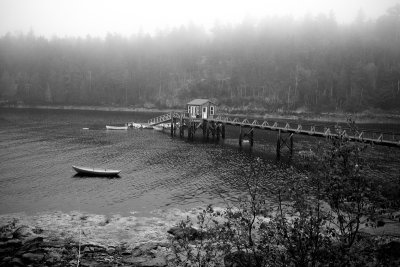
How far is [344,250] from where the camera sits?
31.1ft

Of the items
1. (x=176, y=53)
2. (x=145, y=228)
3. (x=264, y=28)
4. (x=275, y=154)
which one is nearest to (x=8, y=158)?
(x=145, y=228)

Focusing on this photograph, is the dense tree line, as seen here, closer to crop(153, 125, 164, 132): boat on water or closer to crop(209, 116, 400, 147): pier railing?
crop(153, 125, 164, 132): boat on water

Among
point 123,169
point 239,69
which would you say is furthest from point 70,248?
point 239,69

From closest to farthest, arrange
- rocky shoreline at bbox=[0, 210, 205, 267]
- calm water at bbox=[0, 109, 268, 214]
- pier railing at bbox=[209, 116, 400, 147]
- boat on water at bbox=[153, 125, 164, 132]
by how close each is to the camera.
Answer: pier railing at bbox=[209, 116, 400, 147] < rocky shoreline at bbox=[0, 210, 205, 267] < calm water at bbox=[0, 109, 268, 214] < boat on water at bbox=[153, 125, 164, 132]

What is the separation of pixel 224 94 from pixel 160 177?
107 meters

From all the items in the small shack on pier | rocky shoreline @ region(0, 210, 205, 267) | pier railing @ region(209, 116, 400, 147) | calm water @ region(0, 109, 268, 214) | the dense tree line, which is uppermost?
Answer: the dense tree line

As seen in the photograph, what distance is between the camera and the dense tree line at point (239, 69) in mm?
125250

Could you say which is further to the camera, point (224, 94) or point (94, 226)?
point (224, 94)

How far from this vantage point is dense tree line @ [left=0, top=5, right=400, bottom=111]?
411 feet

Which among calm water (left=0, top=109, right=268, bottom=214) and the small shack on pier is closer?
calm water (left=0, top=109, right=268, bottom=214)

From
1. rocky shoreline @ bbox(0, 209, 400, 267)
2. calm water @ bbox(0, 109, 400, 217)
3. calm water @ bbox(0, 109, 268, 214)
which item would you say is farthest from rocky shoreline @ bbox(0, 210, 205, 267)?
calm water @ bbox(0, 109, 268, 214)

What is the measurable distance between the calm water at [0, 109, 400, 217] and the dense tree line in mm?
67136

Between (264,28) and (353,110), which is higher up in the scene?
(264,28)

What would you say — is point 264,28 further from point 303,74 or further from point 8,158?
point 8,158
